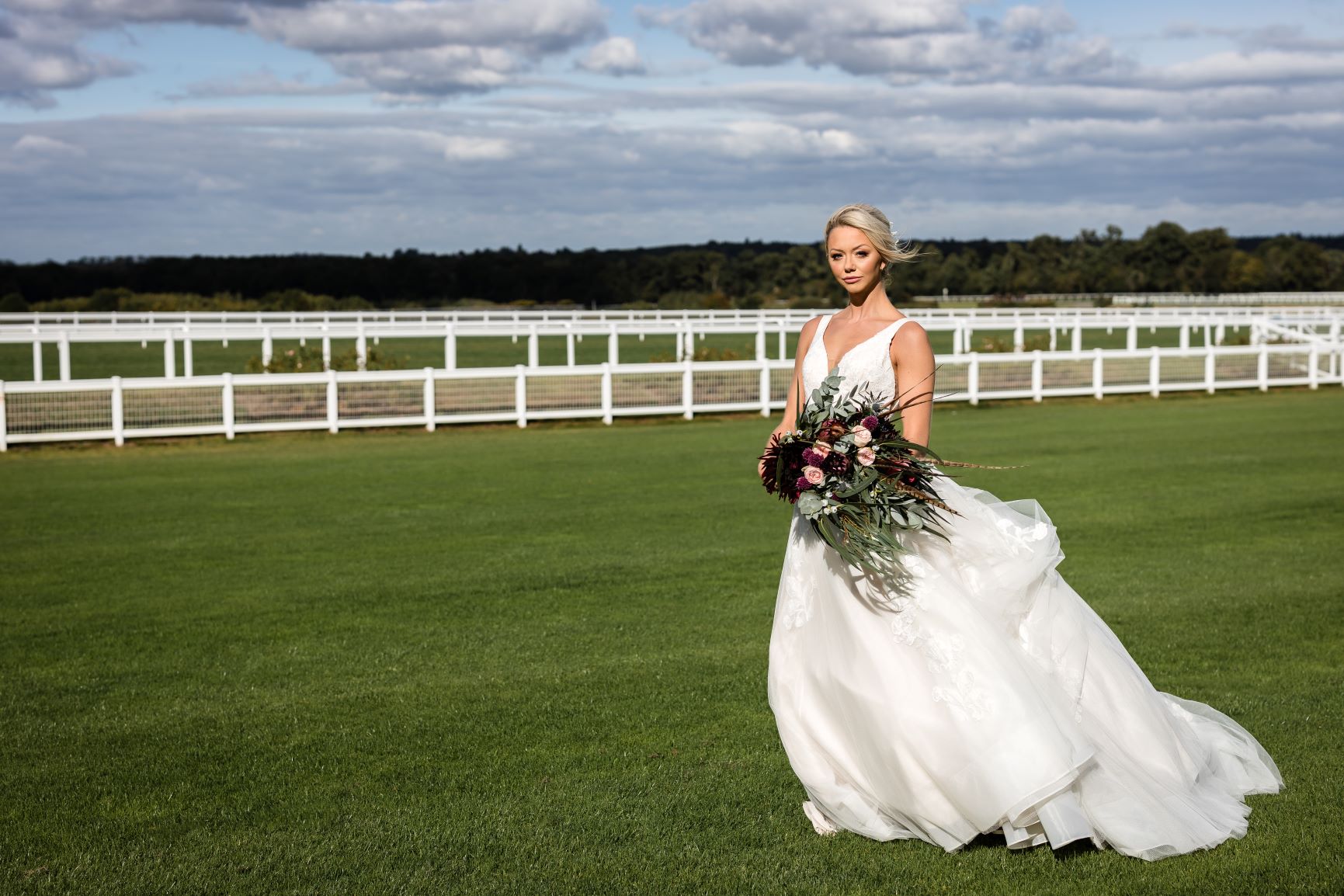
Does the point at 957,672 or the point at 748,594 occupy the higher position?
the point at 957,672

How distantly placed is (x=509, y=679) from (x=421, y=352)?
41.8 m

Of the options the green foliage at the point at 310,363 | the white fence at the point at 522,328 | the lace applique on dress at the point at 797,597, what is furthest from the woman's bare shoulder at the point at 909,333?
the green foliage at the point at 310,363

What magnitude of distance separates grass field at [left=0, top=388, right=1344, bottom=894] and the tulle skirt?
16 centimetres

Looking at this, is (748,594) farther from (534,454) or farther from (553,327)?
(553,327)

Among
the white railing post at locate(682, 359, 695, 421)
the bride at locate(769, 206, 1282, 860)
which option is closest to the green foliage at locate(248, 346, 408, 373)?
the white railing post at locate(682, 359, 695, 421)

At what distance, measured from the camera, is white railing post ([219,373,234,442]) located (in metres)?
22.2

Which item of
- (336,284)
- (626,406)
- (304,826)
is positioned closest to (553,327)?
(626,406)

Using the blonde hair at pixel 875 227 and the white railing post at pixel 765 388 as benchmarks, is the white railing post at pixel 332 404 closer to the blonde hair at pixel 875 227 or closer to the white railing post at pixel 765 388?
the white railing post at pixel 765 388

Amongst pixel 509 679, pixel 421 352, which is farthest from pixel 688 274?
pixel 509 679

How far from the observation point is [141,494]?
15.6 meters

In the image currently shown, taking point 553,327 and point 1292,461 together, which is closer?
point 1292,461

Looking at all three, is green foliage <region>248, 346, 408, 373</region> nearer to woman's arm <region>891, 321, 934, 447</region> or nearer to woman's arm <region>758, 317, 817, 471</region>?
woman's arm <region>758, 317, 817, 471</region>

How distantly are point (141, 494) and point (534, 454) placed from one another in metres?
5.84


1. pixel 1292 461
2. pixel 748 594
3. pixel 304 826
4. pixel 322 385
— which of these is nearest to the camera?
pixel 304 826
